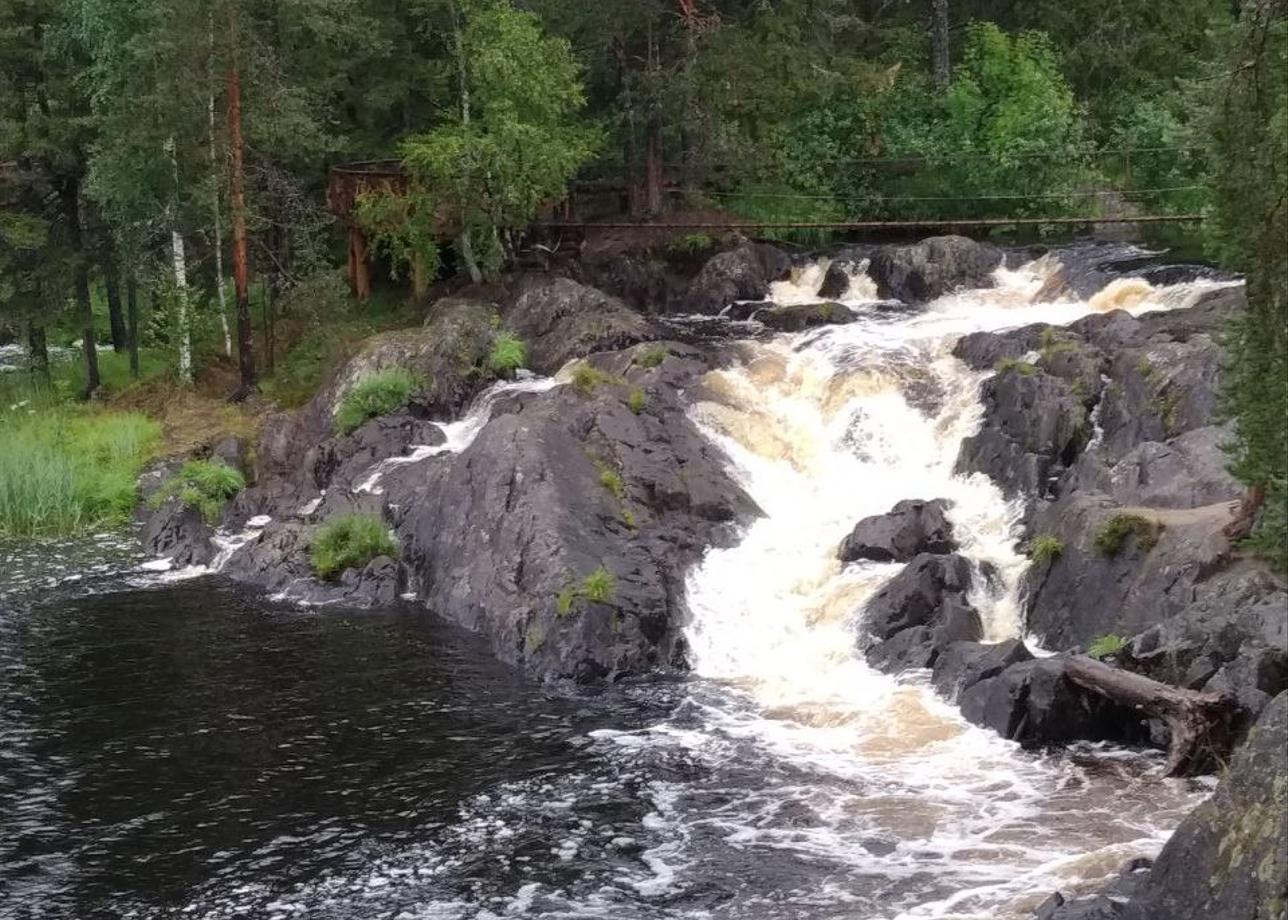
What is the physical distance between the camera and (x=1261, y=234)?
13.1 meters

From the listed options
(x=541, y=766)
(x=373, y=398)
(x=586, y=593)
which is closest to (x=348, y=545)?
(x=373, y=398)

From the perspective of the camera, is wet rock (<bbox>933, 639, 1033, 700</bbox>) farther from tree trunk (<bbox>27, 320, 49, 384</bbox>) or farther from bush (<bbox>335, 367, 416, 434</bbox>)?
tree trunk (<bbox>27, 320, 49, 384</bbox>)

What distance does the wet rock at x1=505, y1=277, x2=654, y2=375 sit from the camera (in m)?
32.0

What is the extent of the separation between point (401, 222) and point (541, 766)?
20766 millimetres

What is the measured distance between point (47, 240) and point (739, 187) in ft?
65.2

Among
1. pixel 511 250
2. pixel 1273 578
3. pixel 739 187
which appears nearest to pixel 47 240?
pixel 511 250

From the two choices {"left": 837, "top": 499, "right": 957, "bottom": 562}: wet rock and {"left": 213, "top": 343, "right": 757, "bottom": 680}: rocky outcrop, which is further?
{"left": 837, "top": 499, "right": 957, "bottom": 562}: wet rock

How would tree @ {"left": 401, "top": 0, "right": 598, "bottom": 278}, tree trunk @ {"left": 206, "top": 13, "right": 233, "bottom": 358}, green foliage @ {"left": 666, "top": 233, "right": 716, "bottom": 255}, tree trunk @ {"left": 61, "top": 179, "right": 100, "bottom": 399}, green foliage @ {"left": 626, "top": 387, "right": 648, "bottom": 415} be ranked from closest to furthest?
green foliage @ {"left": 626, "top": 387, "right": 648, "bottom": 415} → tree trunk @ {"left": 206, "top": 13, "right": 233, "bottom": 358} → tree @ {"left": 401, "top": 0, "right": 598, "bottom": 278} → tree trunk @ {"left": 61, "top": 179, "right": 100, "bottom": 399} → green foliage @ {"left": 666, "top": 233, "right": 716, "bottom": 255}

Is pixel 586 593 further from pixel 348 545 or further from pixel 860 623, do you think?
pixel 348 545

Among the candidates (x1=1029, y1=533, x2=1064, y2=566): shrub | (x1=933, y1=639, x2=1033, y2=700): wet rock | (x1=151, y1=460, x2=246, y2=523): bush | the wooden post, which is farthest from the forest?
(x1=933, y1=639, x2=1033, y2=700): wet rock

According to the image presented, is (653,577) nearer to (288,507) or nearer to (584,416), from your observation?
(584,416)

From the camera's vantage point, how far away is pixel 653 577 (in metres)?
22.7

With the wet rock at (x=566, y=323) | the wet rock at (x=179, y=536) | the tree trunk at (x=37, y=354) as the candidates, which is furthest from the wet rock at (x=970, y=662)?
the tree trunk at (x=37, y=354)

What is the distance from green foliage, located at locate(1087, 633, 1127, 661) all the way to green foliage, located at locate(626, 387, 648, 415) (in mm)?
10868
